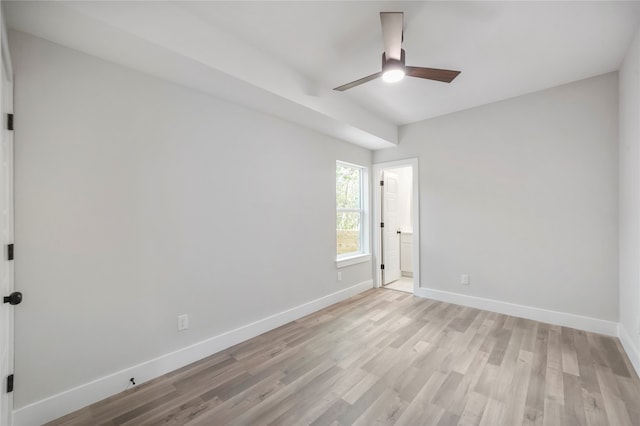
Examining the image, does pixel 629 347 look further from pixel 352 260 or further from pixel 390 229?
pixel 390 229

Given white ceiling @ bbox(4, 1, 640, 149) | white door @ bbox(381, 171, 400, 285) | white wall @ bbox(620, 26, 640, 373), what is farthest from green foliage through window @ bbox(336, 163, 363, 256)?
white wall @ bbox(620, 26, 640, 373)

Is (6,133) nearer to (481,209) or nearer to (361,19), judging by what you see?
(361,19)

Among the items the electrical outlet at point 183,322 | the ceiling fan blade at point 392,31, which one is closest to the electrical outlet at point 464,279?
the ceiling fan blade at point 392,31

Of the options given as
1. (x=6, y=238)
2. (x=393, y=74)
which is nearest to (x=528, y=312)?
(x=393, y=74)

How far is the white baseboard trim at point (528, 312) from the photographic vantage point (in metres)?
2.88

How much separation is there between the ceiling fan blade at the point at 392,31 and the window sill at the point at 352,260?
2749mm

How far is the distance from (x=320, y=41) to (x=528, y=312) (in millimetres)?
3797

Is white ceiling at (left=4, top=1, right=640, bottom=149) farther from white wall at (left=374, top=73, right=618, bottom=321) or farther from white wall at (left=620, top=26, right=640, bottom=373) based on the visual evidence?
white wall at (left=374, top=73, right=618, bottom=321)

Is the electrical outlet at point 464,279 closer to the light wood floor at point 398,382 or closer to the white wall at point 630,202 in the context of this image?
the light wood floor at point 398,382

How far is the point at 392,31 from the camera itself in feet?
5.98

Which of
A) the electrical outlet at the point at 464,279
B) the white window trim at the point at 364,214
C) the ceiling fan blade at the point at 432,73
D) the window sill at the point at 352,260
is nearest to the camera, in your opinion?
the ceiling fan blade at the point at 432,73

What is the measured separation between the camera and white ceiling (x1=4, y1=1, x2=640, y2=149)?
1.74 m

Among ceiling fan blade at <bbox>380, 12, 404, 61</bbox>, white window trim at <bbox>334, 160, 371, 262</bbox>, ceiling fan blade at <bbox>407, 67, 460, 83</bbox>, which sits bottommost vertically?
white window trim at <bbox>334, 160, 371, 262</bbox>

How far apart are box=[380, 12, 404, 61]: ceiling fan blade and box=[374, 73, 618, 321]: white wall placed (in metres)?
2.30
